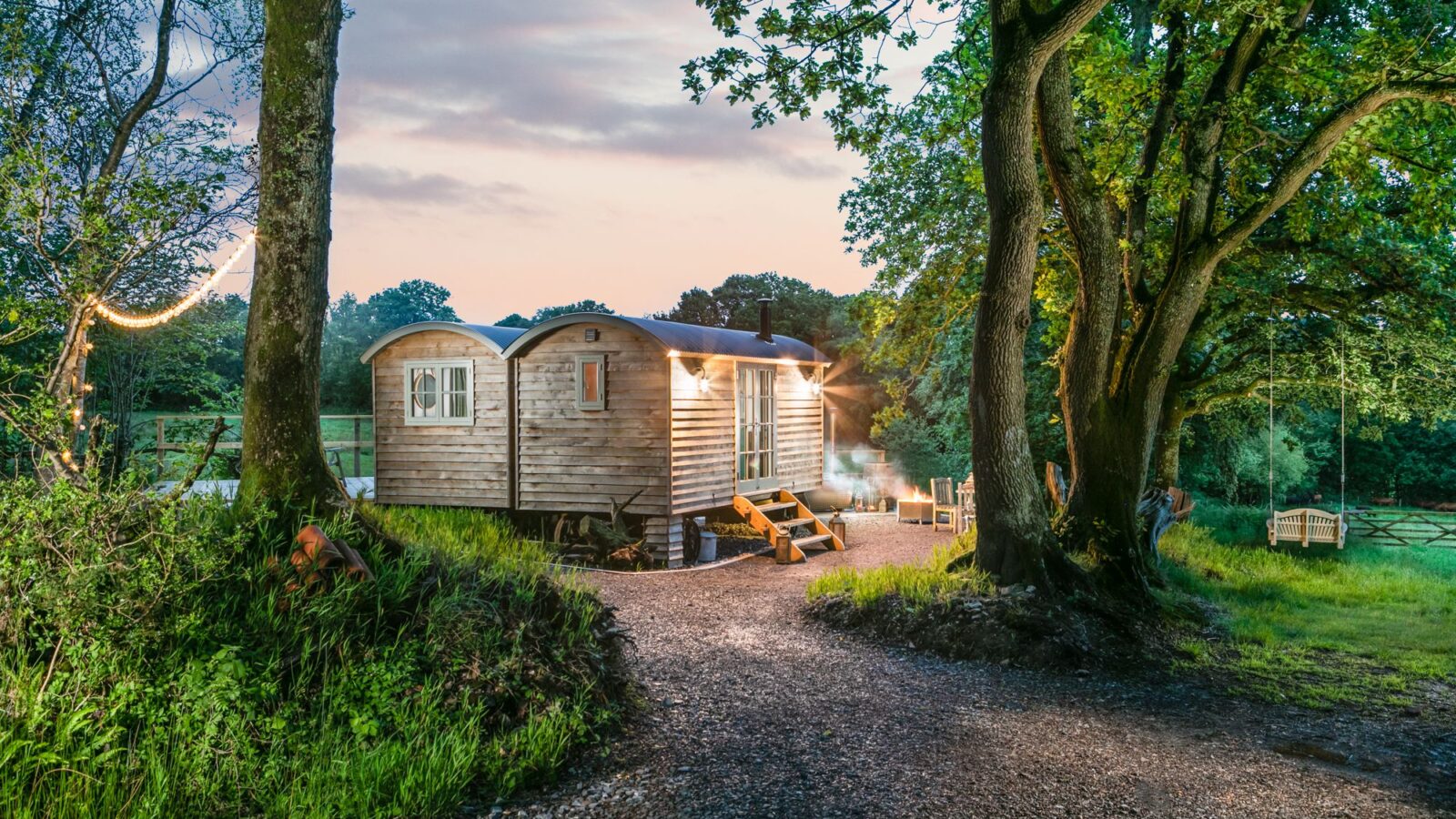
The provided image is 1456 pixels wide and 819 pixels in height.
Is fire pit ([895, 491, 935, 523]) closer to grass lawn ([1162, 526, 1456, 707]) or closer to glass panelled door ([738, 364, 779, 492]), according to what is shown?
glass panelled door ([738, 364, 779, 492])

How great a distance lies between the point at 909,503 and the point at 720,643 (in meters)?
10.2

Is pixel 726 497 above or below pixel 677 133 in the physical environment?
below

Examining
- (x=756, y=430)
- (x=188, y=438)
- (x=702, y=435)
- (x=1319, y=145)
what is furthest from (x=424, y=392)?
(x=1319, y=145)

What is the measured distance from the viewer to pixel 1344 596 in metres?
10.0

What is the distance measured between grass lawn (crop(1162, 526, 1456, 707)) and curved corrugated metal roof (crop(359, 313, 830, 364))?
20.6 feet

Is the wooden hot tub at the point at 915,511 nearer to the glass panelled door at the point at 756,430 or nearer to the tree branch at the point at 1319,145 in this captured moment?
the glass panelled door at the point at 756,430

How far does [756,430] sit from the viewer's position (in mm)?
14219

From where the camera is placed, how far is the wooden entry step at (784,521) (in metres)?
12.0

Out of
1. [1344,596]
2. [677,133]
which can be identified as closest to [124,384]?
[677,133]

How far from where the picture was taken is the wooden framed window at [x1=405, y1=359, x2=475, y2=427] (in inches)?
A: 512

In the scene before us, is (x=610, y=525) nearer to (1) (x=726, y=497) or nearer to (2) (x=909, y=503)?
(1) (x=726, y=497)

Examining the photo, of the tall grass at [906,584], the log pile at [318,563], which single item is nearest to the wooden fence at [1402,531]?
the tall grass at [906,584]

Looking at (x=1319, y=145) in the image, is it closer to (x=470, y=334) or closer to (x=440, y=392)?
(x=470, y=334)

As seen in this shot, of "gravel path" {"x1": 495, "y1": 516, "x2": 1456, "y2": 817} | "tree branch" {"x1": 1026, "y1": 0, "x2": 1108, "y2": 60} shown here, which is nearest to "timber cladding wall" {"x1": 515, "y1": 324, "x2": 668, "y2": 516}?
"gravel path" {"x1": 495, "y1": 516, "x2": 1456, "y2": 817}
